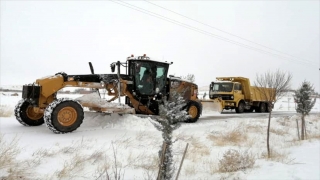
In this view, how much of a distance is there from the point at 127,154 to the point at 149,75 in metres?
4.89

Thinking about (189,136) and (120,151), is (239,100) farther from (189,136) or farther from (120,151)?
(120,151)

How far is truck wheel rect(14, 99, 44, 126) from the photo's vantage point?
26.2 feet

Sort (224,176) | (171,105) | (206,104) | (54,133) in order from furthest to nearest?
(206,104), (54,133), (224,176), (171,105)

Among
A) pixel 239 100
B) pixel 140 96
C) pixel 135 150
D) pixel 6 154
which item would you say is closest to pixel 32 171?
pixel 6 154

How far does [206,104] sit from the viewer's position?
18.5m

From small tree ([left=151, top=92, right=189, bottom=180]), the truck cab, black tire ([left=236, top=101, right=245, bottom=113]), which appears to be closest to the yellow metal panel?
small tree ([left=151, top=92, right=189, bottom=180])

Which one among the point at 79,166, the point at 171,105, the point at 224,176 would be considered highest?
the point at 171,105

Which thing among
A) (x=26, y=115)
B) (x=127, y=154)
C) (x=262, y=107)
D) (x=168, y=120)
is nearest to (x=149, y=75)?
(x=26, y=115)

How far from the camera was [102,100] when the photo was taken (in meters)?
8.93

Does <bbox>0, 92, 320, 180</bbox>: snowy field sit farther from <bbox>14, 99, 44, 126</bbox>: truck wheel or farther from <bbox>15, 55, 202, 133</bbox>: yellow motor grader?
<bbox>15, 55, 202, 133</bbox>: yellow motor grader

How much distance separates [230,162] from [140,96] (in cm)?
485

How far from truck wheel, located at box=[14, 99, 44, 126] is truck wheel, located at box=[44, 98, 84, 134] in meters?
1.63

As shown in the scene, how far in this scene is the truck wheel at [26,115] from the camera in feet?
26.2

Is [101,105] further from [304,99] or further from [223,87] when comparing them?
[223,87]
